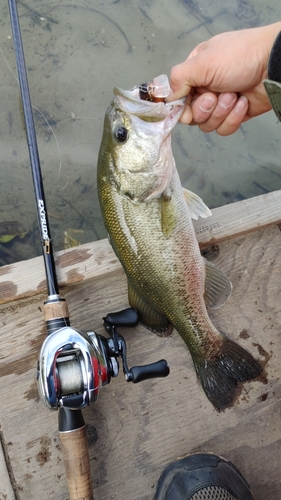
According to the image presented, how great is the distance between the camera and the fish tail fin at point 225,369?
187cm

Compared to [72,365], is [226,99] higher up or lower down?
higher up

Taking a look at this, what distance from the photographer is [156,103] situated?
1.57 metres

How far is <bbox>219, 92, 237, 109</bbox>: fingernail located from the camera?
1800 millimetres

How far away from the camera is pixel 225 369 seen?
1877 millimetres

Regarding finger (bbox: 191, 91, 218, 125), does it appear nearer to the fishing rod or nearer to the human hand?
the human hand

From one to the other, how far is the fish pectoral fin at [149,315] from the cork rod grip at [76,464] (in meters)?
0.54

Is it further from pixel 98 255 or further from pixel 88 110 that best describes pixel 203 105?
pixel 88 110

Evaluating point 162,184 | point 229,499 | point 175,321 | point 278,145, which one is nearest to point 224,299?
point 175,321

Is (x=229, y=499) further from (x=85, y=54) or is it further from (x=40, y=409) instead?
(x=85, y=54)

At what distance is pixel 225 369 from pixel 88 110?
6.44ft

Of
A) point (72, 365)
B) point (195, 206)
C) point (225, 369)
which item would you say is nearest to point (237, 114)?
point (195, 206)

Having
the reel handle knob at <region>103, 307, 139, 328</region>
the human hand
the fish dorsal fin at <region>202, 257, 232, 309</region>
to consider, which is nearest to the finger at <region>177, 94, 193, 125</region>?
the human hand

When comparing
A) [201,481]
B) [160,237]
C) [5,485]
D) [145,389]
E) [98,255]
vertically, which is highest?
[160,237]

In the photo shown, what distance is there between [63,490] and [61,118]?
2.22 metres
